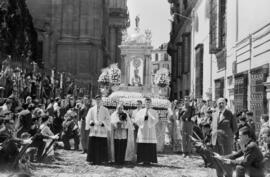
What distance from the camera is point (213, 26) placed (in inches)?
800

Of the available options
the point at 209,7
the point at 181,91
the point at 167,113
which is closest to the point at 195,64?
the point at 209,7

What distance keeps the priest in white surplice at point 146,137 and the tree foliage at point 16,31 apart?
14.8m

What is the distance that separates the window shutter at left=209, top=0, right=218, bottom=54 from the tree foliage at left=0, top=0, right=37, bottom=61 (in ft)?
35.8

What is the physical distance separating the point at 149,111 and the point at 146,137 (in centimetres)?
70

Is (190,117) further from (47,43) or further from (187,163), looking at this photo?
(47,43)

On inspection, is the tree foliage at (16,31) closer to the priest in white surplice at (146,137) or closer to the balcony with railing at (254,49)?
the balcony with railing at (254,49)

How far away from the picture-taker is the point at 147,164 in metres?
11.1

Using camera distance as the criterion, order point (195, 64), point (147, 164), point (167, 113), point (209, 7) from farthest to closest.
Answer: point (195, 64), point (209, 7), point (167, 113), point (147, 164)

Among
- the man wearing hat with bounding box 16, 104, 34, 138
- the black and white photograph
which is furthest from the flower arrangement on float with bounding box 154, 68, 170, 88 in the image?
the man wearing hat with bounding box 16, 104, 34, 138

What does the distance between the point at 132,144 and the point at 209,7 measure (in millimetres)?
12115

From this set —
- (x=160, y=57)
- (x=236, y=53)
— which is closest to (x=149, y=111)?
(x=236, y=53)

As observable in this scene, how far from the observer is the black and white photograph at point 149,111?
30.3 ft

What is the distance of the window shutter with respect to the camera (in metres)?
19.7

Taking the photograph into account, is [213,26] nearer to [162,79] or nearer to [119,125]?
[162,79]
